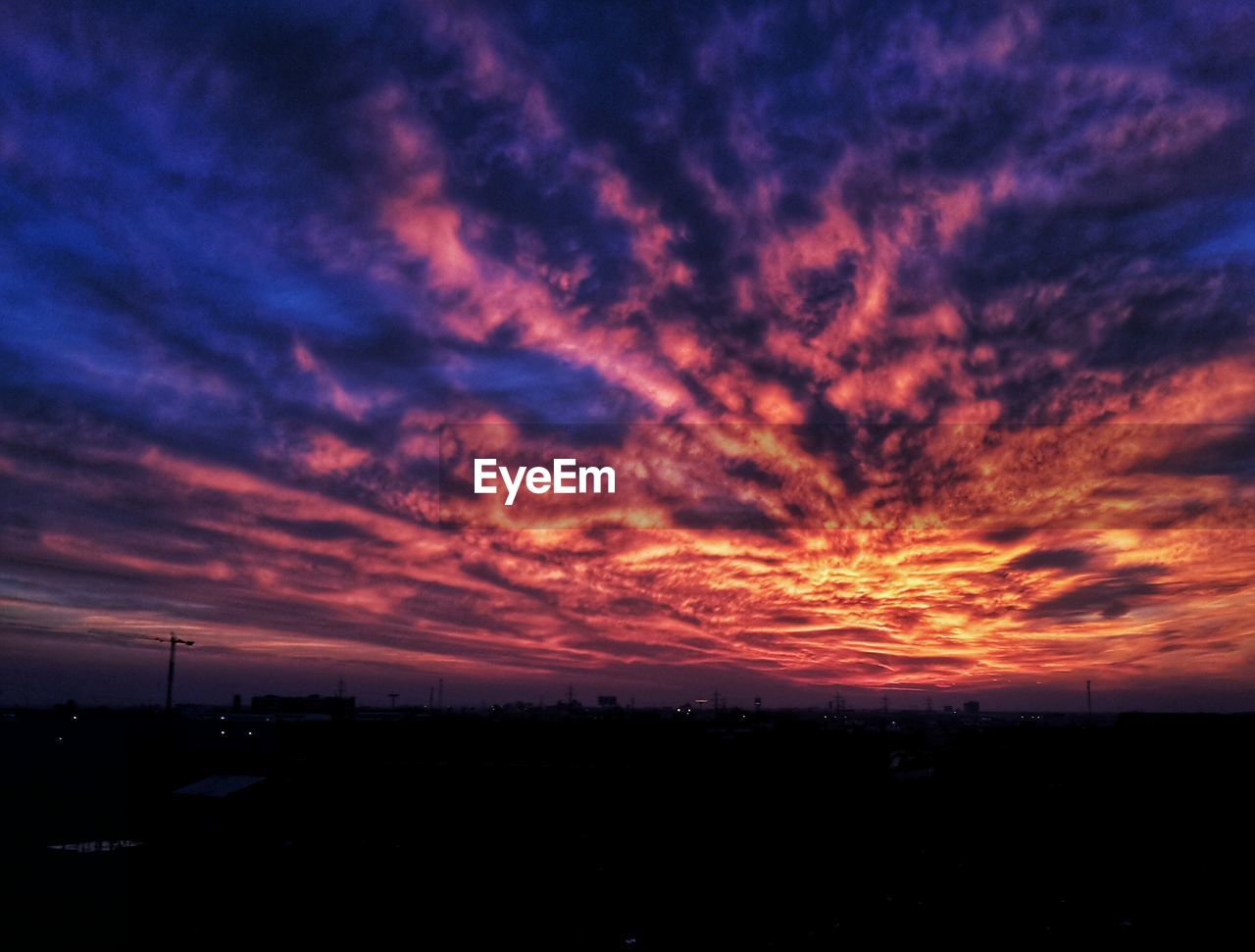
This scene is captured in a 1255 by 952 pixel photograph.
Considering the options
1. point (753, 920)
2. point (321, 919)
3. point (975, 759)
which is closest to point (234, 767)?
point (321, 919)

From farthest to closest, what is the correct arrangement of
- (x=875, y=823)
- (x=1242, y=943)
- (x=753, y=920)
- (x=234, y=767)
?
(x=234, y=767)
(x=875, y=823)
(x=753, y=920)
(x=1242, y=943)

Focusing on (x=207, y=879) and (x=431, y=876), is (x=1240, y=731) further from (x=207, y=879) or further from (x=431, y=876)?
(x=207, y=879)

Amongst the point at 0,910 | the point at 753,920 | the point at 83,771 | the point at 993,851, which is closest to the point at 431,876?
the point at 753,920

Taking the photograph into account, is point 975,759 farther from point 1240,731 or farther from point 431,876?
point 431,876

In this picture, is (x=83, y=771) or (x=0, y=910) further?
(x=83, y=771)

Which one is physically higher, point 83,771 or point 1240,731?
point 1240,731

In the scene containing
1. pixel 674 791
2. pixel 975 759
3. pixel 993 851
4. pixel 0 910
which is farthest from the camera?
pixel 975 759
